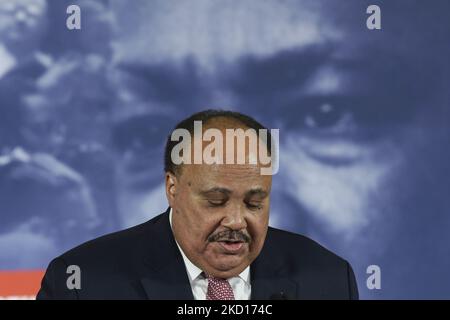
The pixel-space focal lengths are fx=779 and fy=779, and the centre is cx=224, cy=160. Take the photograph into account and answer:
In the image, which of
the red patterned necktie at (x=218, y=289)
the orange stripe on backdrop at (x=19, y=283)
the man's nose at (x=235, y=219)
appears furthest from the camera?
the orange stripe on backdrop at (x=19, y=283)

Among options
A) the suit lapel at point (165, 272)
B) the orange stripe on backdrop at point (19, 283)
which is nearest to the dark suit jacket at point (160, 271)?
Result: the suit lapel at point (165, 272)

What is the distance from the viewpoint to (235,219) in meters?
1.94

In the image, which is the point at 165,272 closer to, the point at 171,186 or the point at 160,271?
the point at 160,271

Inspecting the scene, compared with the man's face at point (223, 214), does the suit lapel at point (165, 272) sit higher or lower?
lower

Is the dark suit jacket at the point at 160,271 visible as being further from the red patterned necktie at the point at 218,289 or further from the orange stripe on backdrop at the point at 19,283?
the orange stripe on backdrop at the point at 19,283

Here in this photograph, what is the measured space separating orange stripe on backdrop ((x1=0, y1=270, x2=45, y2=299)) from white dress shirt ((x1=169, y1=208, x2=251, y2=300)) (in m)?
0.59

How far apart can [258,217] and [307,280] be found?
26cm

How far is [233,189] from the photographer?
1943mm

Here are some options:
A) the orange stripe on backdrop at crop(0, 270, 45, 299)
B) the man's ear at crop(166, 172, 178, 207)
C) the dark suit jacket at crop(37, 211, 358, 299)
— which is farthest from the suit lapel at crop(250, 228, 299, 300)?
the orange stripe on backdrop at crop(0, 270, 45, 299)

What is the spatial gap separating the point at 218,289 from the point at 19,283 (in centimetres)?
72

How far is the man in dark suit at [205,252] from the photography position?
6.40ft

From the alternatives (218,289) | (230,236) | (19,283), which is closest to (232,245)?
(230,236)
